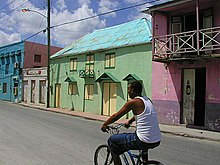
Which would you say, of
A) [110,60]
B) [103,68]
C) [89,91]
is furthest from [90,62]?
[110,60]

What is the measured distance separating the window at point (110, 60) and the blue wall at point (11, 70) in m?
17.3

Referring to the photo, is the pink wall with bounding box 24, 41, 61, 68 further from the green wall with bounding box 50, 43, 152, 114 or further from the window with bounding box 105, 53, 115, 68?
the window with bounding box 105, 53, 115, 68

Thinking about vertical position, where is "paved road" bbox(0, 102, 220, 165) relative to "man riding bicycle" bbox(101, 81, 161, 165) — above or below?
below

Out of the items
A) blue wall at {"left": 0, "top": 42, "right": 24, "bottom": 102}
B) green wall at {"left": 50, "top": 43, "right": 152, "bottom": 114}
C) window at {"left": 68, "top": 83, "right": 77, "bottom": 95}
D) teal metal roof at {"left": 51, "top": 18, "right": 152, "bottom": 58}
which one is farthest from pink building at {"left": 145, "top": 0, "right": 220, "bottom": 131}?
blue wall at {"left": 0, "top": 42, "right": 24, "bottom": 102}

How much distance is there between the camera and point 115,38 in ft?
76.5

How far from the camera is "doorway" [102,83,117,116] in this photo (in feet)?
70.5

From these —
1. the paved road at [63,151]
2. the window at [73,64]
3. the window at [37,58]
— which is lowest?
the paved road at [63,151]

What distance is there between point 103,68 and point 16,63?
1836 cm

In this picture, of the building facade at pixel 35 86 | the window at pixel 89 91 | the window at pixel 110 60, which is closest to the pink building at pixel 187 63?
the window at pixel 110 60

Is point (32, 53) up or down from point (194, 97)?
up

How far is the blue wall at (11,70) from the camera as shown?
36812mm

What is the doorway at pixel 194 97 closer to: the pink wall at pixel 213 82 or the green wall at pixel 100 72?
the pink wall at pixel 213 82

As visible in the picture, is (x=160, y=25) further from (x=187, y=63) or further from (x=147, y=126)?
(x=147, y=126)

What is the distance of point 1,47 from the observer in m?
42.3
